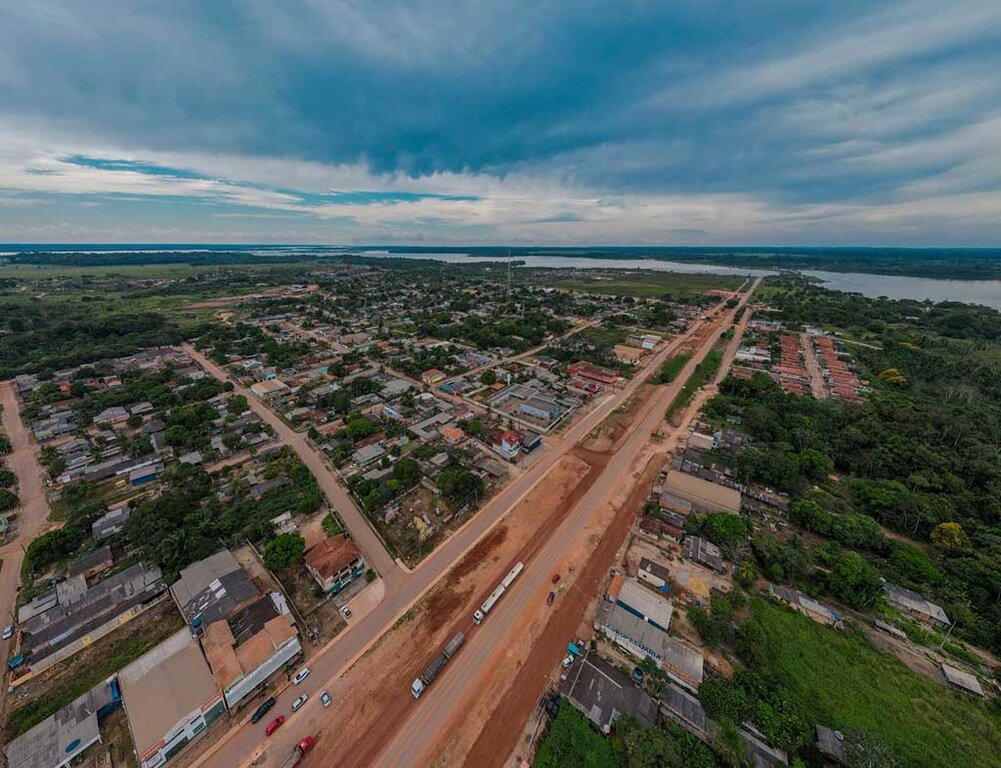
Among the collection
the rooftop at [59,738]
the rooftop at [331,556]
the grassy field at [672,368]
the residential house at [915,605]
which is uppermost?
the grassy field at [672,368]

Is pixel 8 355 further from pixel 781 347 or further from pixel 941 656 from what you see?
pixel 781 347

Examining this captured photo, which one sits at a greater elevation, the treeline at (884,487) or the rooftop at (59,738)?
the treeline at (884,487)

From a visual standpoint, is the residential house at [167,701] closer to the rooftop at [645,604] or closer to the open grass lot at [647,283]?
the rooftop at [645,604]

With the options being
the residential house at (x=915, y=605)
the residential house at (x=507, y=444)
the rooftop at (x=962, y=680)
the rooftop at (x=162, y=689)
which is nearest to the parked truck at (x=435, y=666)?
the rooftop at (x=162, y=689)

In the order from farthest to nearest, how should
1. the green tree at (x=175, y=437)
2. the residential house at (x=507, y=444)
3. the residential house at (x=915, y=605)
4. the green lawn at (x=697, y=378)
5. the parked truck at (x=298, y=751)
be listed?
the green lawn at (x=697, y=378), the green tree at (x=175, y=437), the residential house at (x=507, y=444), the residential house at (x=915, y=605), the parked truck at (x=298, y=751)

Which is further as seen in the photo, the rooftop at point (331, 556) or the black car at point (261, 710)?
the rooftop at point (331, 556)

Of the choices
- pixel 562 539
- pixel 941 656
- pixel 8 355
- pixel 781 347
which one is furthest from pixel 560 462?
pixel 8 355

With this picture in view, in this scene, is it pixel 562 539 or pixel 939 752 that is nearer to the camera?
pixel 939 752
